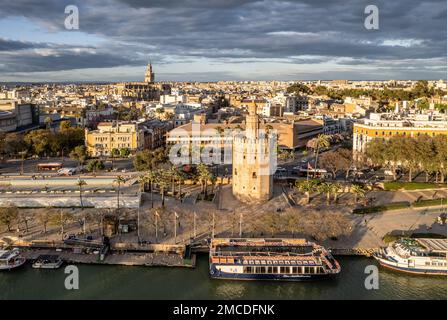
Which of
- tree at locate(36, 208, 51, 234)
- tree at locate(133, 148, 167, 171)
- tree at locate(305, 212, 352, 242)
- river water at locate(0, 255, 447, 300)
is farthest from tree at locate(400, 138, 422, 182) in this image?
tree at locate(36, 208, 51, 234)

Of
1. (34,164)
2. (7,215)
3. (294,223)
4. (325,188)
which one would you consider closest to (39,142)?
(34,164)

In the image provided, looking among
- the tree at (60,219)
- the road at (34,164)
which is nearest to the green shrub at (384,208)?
the tree at (60,219)

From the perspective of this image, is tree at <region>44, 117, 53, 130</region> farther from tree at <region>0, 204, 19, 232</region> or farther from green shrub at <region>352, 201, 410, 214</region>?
green shrub at <region>352, 201, 410, 214</region>

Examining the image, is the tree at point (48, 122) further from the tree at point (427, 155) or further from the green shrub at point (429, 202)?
the green shrub at point (429, 202)

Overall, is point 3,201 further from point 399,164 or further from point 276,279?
point 399,164

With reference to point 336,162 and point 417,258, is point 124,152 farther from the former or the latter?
point 417,258
